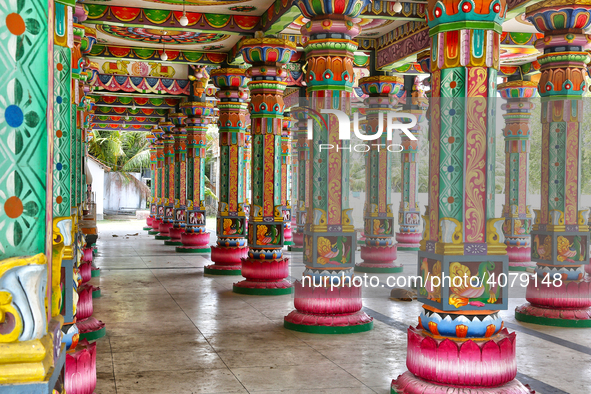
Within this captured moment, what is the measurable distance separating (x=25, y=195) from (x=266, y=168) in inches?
319

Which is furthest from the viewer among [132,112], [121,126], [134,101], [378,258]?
[121,126]

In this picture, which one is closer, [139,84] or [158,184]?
[139,84]

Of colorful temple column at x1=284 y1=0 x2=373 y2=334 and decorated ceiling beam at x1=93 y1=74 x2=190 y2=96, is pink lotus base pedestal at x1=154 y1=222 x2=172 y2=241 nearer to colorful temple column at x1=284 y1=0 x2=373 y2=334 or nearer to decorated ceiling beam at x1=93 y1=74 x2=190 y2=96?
decorated ceiling beam at x1=93 y1=74 x2=190 y2=96

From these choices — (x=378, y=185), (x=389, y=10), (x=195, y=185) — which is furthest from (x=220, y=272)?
(x=389, y=10)

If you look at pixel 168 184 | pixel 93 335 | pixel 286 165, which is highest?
pixel 286 165

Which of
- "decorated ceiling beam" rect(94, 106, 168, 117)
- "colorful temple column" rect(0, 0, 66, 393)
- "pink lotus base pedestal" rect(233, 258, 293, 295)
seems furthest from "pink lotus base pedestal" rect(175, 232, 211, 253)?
"colorful temple column" rect(0, 0, 66, 393)

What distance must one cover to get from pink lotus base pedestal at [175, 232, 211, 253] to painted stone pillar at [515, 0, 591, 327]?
9.61m

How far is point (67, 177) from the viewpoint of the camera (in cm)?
334

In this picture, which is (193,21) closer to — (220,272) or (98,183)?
(220,272)

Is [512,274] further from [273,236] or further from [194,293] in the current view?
[194,293]

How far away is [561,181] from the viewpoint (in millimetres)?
7492

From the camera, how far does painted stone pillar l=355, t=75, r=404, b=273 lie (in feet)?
39.1

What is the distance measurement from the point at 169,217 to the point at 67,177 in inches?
667

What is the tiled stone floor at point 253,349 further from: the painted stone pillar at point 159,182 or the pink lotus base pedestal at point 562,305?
the painted stone pillar at point 159,182
